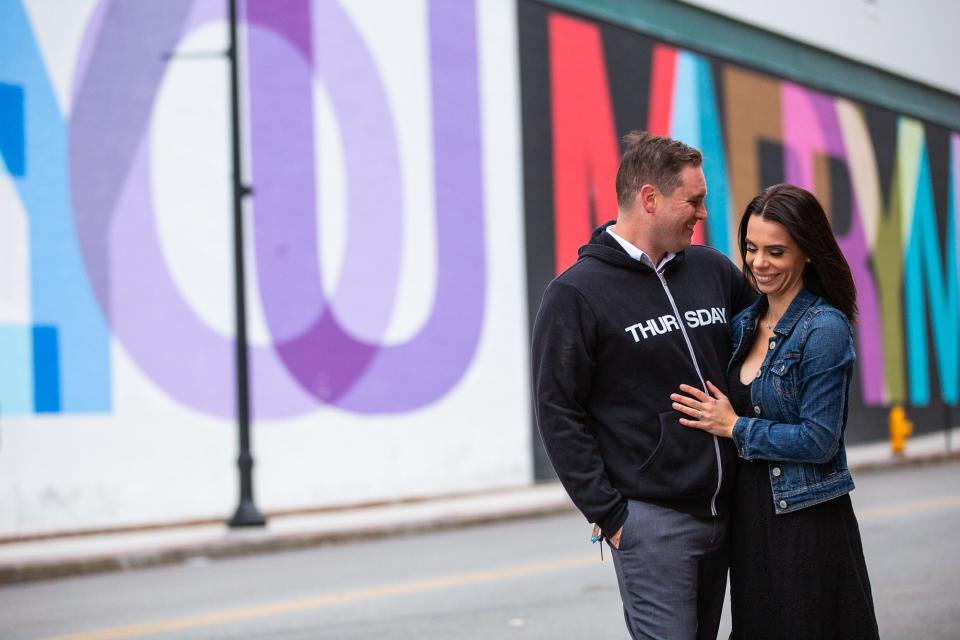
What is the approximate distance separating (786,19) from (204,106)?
1443 cm

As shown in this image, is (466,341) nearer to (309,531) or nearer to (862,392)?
(309,531)

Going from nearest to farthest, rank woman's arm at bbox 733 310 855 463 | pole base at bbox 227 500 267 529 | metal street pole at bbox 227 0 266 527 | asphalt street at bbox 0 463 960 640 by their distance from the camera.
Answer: woman's arm at bbox 733 310 855 463, asphalt street at bbox 0 463 960 640, pole base at bbox 227 500 267 529, metal street pole at bbox 227 0 266 527

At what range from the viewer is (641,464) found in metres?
3.78

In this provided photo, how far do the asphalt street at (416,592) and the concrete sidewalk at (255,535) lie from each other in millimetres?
252

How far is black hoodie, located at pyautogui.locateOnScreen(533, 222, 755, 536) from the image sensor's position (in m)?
3.75

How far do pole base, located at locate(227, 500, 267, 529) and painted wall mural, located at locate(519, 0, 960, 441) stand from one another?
22.4ft

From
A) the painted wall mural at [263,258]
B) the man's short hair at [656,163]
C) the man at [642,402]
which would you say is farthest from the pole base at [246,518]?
the man's short hair at [656,163]

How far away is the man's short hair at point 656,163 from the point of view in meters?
3.81

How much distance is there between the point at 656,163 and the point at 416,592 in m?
5.94

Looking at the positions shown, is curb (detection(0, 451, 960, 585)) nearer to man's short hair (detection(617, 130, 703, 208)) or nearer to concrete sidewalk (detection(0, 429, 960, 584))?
concrete sidewalk (detection(0, 429, 960, 584))

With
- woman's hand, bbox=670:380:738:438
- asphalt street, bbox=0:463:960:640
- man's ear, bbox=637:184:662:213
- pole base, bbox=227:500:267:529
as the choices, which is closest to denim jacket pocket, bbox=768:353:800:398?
woman's hand, bbox=670:380:738:438

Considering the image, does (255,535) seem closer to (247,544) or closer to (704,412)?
(247,544)

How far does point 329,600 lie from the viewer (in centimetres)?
894

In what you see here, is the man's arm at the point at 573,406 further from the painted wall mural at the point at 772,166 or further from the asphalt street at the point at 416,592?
the painted wall mural at the point at 772,166
